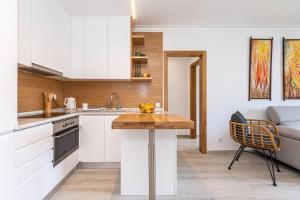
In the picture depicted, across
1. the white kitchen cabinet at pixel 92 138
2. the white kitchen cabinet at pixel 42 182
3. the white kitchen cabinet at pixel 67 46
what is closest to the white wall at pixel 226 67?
the white kitchen cabinet at pixel 67 46

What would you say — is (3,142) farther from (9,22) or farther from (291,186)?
(291,186)

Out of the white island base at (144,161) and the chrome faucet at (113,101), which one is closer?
the white island base at (144,161)

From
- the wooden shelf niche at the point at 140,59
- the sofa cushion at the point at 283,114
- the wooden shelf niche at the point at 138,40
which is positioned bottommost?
the sofa cushion at the point at 283,114

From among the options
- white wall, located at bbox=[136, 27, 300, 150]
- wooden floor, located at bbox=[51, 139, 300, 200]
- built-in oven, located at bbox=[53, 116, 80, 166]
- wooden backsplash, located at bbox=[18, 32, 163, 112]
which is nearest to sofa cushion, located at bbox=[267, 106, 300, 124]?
white wall, located at bbox=[136, 27, 300, 150]

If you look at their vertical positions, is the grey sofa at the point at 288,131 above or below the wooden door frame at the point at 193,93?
below

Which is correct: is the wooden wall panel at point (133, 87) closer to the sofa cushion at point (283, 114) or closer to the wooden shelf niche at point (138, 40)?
the wooden shelf niche at point (138, 40)

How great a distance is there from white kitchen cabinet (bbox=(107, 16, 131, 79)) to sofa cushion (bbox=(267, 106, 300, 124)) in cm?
279

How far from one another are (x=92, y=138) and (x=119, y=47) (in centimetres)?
158

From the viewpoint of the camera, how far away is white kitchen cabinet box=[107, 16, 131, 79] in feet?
11.7

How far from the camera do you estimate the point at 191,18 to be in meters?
3.76

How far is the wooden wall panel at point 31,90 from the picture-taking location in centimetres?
256

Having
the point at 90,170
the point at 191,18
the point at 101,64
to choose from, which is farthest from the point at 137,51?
the point at 90,170

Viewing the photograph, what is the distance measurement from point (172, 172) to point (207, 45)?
2876 mm

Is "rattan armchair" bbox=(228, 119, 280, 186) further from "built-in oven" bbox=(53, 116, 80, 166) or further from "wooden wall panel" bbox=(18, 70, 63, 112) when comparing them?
"wooden wall panel" bbox=(18, 70, 63, 112)
